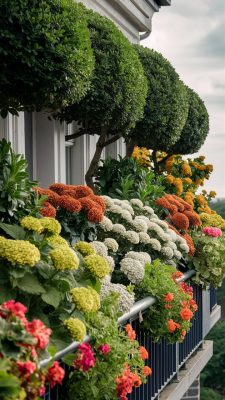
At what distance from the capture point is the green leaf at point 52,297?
475cm

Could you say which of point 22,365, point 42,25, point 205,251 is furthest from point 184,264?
point 22,365

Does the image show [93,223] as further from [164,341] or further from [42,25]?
[42,25]

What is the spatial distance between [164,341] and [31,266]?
3266 mm

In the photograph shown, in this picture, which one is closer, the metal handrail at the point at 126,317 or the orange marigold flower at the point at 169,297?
the metal handrail at the point at 126,317

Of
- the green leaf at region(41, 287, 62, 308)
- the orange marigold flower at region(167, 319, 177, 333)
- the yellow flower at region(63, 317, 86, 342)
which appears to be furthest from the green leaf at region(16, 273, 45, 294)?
the orange marigold flower at region(167, 319, 177, 333)

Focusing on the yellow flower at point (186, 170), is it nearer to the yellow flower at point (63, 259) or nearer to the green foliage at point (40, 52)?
the green foliage at point (40, 52)

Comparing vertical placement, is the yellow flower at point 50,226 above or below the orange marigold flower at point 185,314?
above

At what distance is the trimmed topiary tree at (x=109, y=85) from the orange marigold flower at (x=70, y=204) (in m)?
3.47

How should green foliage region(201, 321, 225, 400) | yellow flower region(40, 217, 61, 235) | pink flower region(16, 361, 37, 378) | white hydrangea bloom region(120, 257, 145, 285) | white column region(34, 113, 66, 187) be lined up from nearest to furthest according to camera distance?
pink flower region(16, 361, 37, 378)
yellow flower region(40, 217, 61, 235)
white hydrangea bloom region(120, 257, 145, 285)
white column region(34, 113, 66, 187)
green foliage region(201, 321, 225, 400)

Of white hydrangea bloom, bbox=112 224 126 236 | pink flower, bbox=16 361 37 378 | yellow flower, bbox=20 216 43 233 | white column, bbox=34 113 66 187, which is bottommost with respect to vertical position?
pink flower, bbox=16 361 37 378

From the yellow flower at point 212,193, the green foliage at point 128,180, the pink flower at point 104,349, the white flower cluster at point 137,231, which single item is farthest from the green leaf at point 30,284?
the yellow flower at point 212,193

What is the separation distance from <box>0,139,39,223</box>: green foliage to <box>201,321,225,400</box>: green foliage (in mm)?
53518

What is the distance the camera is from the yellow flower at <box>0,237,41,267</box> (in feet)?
15.4

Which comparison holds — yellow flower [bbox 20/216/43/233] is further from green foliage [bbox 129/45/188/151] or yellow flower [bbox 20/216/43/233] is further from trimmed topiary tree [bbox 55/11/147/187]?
green foliage [bbox 129/45/188/151]
